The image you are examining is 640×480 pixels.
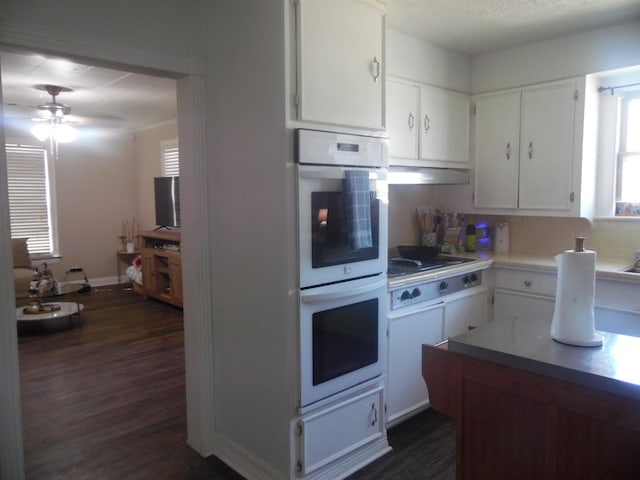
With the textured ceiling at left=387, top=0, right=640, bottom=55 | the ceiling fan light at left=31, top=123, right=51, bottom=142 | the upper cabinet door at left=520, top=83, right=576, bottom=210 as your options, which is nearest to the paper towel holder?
the textured ceiling at left=387, top=0, right=640, bottom=55

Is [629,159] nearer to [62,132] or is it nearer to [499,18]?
[499,18]

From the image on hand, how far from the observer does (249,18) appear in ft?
6.96

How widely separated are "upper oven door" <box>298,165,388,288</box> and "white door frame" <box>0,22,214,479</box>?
68cm

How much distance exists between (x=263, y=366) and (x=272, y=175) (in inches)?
35.3

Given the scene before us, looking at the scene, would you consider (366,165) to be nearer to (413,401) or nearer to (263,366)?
(263,366)

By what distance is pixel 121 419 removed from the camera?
298cm

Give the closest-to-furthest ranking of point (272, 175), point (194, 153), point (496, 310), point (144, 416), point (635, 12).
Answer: point (272, 175), point (194, 153), point (635, 12), point (144, 416), point (496, 310)

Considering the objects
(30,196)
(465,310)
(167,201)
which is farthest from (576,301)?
(30,196)

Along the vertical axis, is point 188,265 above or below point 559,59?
below

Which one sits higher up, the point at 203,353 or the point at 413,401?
the point at 203,353

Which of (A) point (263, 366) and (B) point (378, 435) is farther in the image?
(B) point (378, 435)

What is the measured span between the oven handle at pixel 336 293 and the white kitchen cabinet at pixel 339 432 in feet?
1.74

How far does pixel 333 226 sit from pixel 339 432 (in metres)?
1.01

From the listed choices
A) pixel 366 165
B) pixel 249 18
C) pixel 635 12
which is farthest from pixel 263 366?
pixel 635 12
